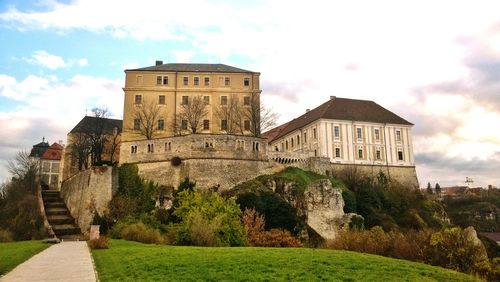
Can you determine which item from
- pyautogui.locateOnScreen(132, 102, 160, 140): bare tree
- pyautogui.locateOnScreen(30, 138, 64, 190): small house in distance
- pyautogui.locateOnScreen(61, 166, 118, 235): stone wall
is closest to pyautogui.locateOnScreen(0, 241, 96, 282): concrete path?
pyautogui.locateOnScreen(61, 166, 118, 235): stone wall

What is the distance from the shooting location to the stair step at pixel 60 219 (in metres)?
46.0

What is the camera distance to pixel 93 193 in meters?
45.0

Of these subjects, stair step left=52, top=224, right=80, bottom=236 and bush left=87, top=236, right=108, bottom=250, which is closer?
bush left=87, top=236, right=108, bottom=250

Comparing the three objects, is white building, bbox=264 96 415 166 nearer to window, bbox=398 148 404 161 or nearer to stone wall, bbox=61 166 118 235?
window, bbox=398 148 404 161

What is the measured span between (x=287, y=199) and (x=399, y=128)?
28.2m

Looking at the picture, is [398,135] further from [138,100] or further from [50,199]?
[50,199]

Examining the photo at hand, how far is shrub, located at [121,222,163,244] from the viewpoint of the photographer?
28323 mm

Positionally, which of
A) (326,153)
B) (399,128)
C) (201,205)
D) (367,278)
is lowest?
(367,278)

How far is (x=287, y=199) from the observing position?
147 ft

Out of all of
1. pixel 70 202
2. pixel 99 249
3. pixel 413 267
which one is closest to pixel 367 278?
pixel 413 267

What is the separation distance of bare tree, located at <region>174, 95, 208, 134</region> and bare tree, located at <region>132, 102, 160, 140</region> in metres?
2.91

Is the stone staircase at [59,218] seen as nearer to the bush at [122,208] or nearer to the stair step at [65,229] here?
the stair step at [65,229]

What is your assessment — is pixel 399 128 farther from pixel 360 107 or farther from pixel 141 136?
pixel 141 136

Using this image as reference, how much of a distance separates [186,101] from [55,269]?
4172 centimetres
